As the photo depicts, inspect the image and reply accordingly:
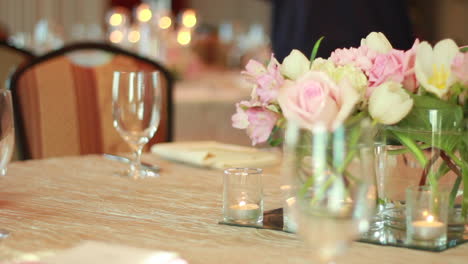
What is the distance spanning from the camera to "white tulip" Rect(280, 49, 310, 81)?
896 millimetres

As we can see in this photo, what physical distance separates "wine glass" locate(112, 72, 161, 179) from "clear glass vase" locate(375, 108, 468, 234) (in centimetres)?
50

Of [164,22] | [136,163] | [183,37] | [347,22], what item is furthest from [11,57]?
[164,22]

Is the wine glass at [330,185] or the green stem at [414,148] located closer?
the wine glass at [330,185]

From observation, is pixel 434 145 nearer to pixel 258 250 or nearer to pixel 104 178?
pixel 258 250

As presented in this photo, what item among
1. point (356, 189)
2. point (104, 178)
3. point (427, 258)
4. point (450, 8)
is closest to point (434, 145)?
point (427, 258)

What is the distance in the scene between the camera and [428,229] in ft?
2.73

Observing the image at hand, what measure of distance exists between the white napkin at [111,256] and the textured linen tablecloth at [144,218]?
68 mm

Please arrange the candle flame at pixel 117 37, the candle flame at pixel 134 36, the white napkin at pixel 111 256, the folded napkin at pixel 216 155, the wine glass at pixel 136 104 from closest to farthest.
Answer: the white napkin at pixel 111 256 → the wine glass at pixel 136 104 → the folded napkin at pixel 216 155 → the candle flame at pixel 134 36 → the candle flame at pixel 117 37

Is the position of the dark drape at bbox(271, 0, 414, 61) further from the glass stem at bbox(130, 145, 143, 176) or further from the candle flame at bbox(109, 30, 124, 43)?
the candle flame at bbox(109, 30, 124, 43)

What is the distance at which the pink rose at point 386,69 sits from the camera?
0.86 m

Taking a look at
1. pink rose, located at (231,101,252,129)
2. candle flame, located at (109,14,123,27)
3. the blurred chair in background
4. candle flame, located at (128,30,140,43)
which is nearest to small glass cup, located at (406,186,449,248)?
pink rose, located at (231,101,252,129)

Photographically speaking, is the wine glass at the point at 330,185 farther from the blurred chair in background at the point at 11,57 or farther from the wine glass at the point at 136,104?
the blurred chair in background at the point at 11,57

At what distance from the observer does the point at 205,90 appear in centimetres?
319

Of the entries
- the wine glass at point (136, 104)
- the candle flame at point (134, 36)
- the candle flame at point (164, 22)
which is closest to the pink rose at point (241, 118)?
the wine glass at point (136, 104)
